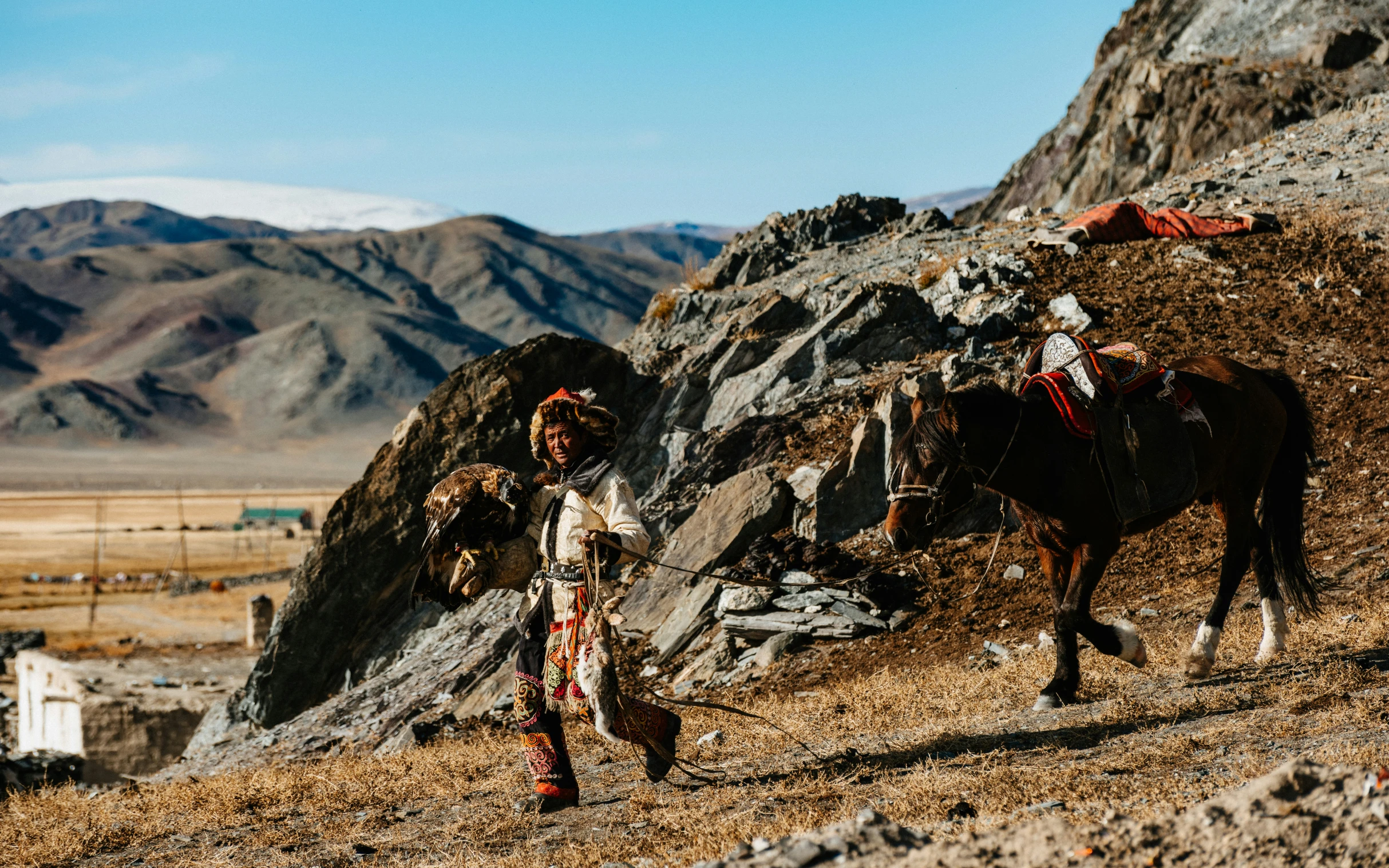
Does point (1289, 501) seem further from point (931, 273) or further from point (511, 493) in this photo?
point (931, 273)

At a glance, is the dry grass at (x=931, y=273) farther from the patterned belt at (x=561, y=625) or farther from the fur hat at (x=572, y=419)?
the patterned belt at (x=561, y=625)

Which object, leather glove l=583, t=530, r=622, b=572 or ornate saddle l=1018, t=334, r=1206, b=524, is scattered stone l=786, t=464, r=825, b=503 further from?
leather glove l=583, t=530, r=622, b=572

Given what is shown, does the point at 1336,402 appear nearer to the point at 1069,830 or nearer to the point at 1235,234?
the point at 1235,234

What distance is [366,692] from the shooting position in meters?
11.9

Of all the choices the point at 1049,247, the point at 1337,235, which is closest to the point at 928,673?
the point at 1049,247

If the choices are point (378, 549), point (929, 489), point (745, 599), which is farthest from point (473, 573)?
point (378, 549)

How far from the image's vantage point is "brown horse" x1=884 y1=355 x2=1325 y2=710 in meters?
5.90

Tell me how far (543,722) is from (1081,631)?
3.14 m

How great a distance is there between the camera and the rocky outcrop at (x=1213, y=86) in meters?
26.6

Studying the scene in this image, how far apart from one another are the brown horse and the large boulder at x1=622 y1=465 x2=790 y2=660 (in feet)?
14.9

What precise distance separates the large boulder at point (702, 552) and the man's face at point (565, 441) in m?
5.15

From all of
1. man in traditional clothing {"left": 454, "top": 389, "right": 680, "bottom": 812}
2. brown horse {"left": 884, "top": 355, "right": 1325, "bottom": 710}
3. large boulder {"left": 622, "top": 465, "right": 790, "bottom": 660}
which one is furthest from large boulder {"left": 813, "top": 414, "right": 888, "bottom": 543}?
man in traditional clothing {"left": 454, "top": 389, "right": 680, "bottom": 812}

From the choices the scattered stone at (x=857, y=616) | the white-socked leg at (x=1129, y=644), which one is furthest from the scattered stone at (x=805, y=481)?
the white-socked leg at (x=1129, y=644)

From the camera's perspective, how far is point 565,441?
5.61 meters
